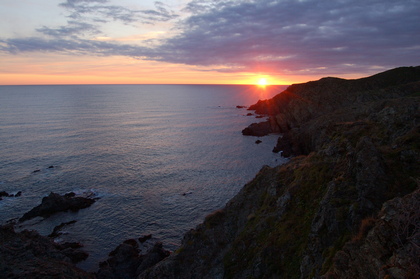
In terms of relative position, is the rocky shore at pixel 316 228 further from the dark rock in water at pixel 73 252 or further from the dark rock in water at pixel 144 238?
the dark rock in water at pixel 144 238

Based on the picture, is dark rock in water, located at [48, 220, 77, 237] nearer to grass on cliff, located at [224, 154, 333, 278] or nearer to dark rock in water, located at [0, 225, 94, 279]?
dark rock in water, located at [0, 225, 94, 279]

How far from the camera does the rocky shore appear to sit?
35.4 feet

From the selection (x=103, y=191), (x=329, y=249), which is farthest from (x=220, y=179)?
(x=329, y=249)

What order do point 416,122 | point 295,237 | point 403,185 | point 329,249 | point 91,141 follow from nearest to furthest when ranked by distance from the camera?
point 329,249
point 403,185
point 295,237
point 416,122
point 91,141

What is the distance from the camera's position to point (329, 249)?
46.5ft

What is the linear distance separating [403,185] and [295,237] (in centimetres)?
729

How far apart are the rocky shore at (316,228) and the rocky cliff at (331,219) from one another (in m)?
0.05

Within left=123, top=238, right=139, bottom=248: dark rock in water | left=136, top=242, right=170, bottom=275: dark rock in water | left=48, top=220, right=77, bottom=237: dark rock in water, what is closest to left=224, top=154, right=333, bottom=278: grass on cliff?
left=136, top=242, right=170, bottom=275: dark rock in water

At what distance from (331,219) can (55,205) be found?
141 feet

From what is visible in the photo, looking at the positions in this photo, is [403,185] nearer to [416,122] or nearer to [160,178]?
[416,122]

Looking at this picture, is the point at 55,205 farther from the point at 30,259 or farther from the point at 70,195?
the point at 30,259

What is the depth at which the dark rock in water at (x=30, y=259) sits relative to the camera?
80.0ft

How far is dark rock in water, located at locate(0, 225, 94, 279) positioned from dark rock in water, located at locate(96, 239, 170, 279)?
2.32m

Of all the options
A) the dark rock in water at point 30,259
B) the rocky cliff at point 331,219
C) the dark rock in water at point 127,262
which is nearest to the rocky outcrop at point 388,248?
the rocky cliff at point 331,219
